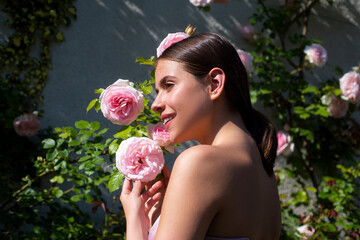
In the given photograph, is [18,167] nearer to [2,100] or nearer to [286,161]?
[2,100]

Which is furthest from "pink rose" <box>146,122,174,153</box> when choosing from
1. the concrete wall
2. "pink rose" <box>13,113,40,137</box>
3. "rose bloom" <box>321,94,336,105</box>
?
"rose bloom" <box>321,94,336,105</box>

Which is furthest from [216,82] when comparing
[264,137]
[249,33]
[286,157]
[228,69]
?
[286,157]

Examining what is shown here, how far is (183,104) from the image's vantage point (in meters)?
1.36

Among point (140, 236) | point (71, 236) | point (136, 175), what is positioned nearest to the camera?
point (140, 236)

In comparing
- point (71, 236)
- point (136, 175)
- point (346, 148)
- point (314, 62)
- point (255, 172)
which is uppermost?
point (136, 175)

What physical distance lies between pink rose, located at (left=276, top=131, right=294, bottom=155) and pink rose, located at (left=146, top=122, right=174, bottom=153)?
2.32 meters

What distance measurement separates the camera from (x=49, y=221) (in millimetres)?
2695

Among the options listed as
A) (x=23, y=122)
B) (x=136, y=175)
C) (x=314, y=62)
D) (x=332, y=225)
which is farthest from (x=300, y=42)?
(x=136, y=175)

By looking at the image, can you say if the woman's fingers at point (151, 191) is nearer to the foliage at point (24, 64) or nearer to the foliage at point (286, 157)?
the foliage at point (286, 157)

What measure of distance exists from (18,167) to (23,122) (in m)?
0.37

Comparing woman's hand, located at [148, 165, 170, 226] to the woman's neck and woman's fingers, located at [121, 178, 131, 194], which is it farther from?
the woman's neck

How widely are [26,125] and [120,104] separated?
1.66 meters

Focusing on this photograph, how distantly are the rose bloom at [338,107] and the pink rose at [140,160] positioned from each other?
2.83 metres

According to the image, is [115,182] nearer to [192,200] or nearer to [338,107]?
[192,200]
